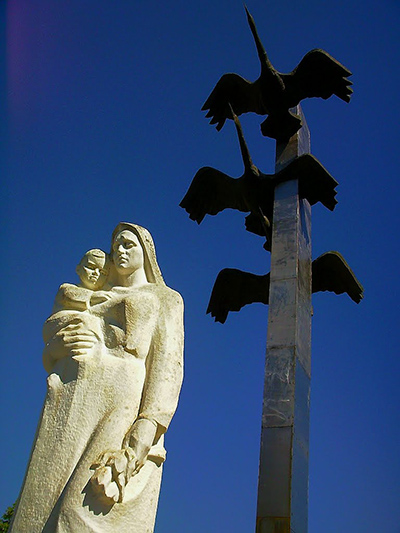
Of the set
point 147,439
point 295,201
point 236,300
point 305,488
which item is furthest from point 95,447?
point 236,300

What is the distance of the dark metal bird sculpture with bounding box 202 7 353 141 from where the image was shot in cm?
1105

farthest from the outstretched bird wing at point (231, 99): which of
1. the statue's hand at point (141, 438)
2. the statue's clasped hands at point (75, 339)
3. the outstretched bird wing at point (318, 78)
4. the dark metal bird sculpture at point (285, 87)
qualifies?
the statue's hand at point (141, 438)

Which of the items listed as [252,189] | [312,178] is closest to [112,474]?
[312,178]

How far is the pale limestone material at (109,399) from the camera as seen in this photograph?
13.2ft

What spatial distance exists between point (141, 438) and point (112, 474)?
0.33 metres

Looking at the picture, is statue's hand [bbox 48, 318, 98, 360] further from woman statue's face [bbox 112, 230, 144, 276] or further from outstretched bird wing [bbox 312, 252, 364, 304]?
outstretched bird wing [bbox 312, 252, 364, 304]

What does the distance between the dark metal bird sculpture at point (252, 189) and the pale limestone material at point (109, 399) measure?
5.84m

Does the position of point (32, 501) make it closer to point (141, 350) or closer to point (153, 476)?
point (153, 476)

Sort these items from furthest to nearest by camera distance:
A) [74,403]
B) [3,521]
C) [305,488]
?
[3,521] < [305,488] < [74,403]

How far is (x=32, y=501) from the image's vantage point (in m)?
4.16

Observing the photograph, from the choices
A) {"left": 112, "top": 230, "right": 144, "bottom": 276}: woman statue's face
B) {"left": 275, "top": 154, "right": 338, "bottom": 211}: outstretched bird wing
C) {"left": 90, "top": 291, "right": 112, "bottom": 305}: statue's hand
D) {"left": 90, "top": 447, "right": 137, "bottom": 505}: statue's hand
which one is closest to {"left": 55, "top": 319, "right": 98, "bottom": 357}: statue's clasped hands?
{"left": 90, "top": 291, "right": 112, "bottom": 305}: statue's hand

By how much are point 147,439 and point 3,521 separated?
71.2 ft

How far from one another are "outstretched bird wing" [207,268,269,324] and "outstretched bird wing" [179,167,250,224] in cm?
113

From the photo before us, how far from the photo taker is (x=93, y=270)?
5227 millimetres
